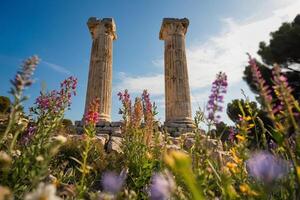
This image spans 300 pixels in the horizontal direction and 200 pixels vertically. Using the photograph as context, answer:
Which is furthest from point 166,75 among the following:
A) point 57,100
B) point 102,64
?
point 57,100

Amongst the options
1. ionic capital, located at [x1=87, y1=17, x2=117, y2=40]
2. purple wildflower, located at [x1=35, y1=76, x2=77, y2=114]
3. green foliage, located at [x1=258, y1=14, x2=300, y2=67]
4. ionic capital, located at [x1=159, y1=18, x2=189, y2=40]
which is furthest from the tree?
purple wildflower, located at [x1=35, y1=76, x2=77, y2=114]

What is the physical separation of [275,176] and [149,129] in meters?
3.35

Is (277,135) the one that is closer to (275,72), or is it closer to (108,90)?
(275,72)

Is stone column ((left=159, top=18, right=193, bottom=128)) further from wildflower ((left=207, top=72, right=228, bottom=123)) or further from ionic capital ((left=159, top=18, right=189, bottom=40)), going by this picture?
wildflower ((left=207, top=72, right=228, bottom=123))

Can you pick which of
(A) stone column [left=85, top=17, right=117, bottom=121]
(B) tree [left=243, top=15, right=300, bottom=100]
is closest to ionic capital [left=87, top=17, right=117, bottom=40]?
(A) stone column [left=85, top=17, right=117, bottom=121]

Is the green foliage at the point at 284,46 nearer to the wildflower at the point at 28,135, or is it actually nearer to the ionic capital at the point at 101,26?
the ionic capital at the point at 101,26

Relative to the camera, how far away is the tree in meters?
19.4

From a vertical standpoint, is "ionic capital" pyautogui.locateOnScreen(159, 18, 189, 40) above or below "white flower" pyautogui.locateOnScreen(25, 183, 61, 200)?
above

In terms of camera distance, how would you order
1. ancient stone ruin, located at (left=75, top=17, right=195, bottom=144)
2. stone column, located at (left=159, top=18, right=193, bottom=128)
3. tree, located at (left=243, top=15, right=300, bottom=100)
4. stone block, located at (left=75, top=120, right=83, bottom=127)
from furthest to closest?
tree, located at (left=243, top=15, right=300, bottom=100), stone column, located at (left=159, top=18, right=193, bottom=128), ancient stone ruin, located at (left=75, top=17, right=195, bottom=144), stone block, located at (left=75, top=120, right=83, bottom=127)

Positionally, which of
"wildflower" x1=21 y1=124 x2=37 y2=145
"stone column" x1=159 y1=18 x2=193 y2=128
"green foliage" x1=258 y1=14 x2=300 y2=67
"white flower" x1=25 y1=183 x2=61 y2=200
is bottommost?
"white flower" x1=25 y1=183 x2=61 y2=200

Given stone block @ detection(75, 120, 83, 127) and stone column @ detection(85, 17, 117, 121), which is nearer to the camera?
stone block @ detection(75, 120, 83, 127)

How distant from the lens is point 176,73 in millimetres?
15547

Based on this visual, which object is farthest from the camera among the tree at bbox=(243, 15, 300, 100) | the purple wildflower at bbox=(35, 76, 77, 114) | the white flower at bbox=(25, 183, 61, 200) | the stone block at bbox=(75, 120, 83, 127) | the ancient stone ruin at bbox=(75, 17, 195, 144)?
the tree at bbox=(243, 15, 300, 100)

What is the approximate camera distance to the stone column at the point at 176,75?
48.1 ft
